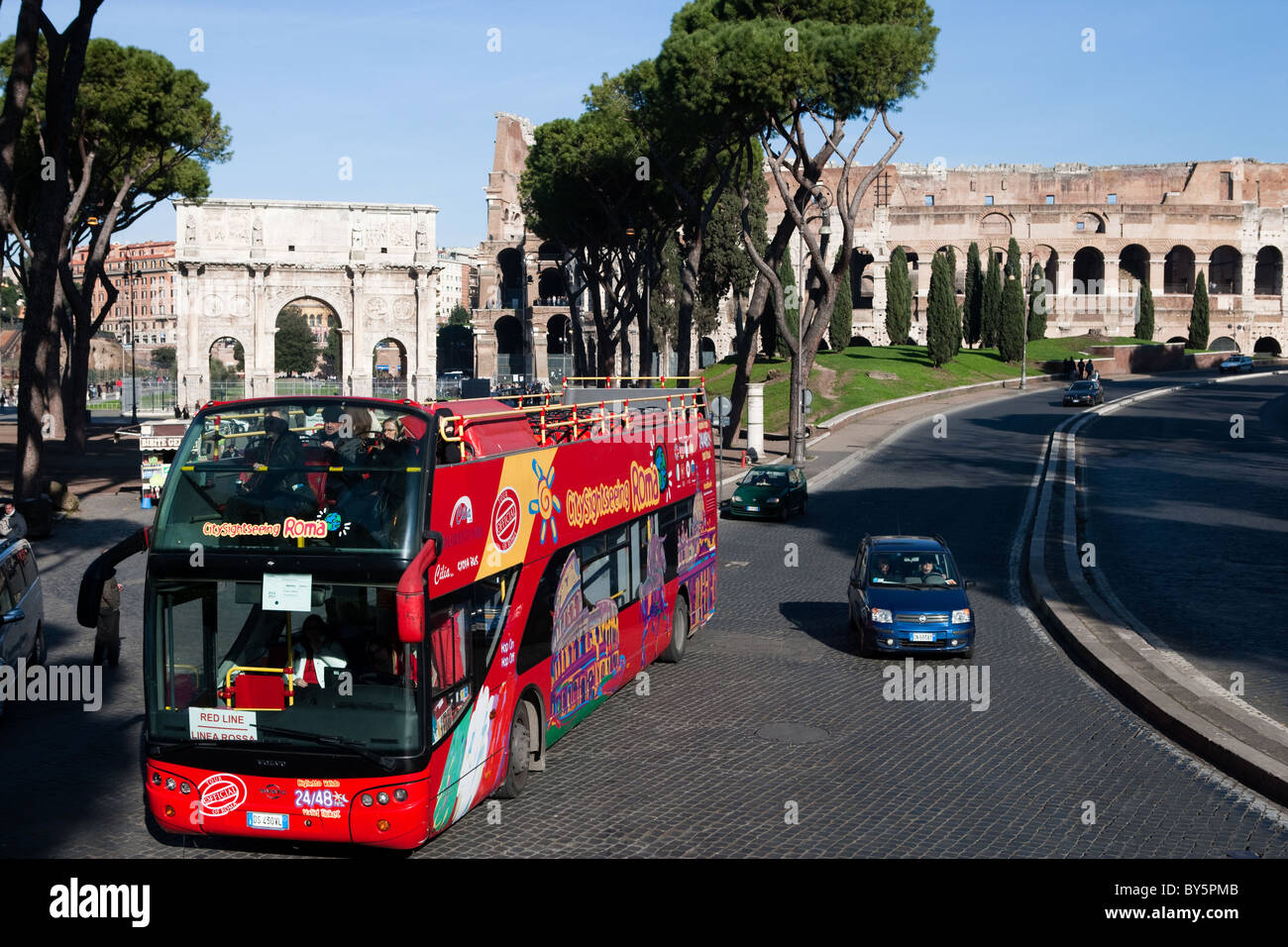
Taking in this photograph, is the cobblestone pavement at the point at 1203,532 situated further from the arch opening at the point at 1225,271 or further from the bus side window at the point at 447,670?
the arch opening at the point at 1225,271

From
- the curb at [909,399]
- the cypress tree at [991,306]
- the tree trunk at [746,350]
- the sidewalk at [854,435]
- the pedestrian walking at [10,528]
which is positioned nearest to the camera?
the pedestrian walking at [10,528]

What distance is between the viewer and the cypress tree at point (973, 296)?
7769 cm

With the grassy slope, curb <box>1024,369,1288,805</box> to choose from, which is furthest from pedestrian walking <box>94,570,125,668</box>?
the grassy slope

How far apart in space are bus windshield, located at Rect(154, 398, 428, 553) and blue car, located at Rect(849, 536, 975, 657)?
8743 mm

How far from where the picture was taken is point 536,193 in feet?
183

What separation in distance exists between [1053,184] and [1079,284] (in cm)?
1381

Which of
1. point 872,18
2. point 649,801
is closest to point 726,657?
point 649,801

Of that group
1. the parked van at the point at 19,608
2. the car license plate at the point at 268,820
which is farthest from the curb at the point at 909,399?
the car license plate at the point at 268,820

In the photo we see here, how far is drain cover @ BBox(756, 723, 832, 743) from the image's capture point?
41.8ft

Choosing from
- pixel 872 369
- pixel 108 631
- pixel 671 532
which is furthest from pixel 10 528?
pixel 872 369

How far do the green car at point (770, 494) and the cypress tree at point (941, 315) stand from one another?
125 ft

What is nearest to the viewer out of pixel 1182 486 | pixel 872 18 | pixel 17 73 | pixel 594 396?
pixel 594 396

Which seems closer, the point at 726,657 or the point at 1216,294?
the point at 726,657
